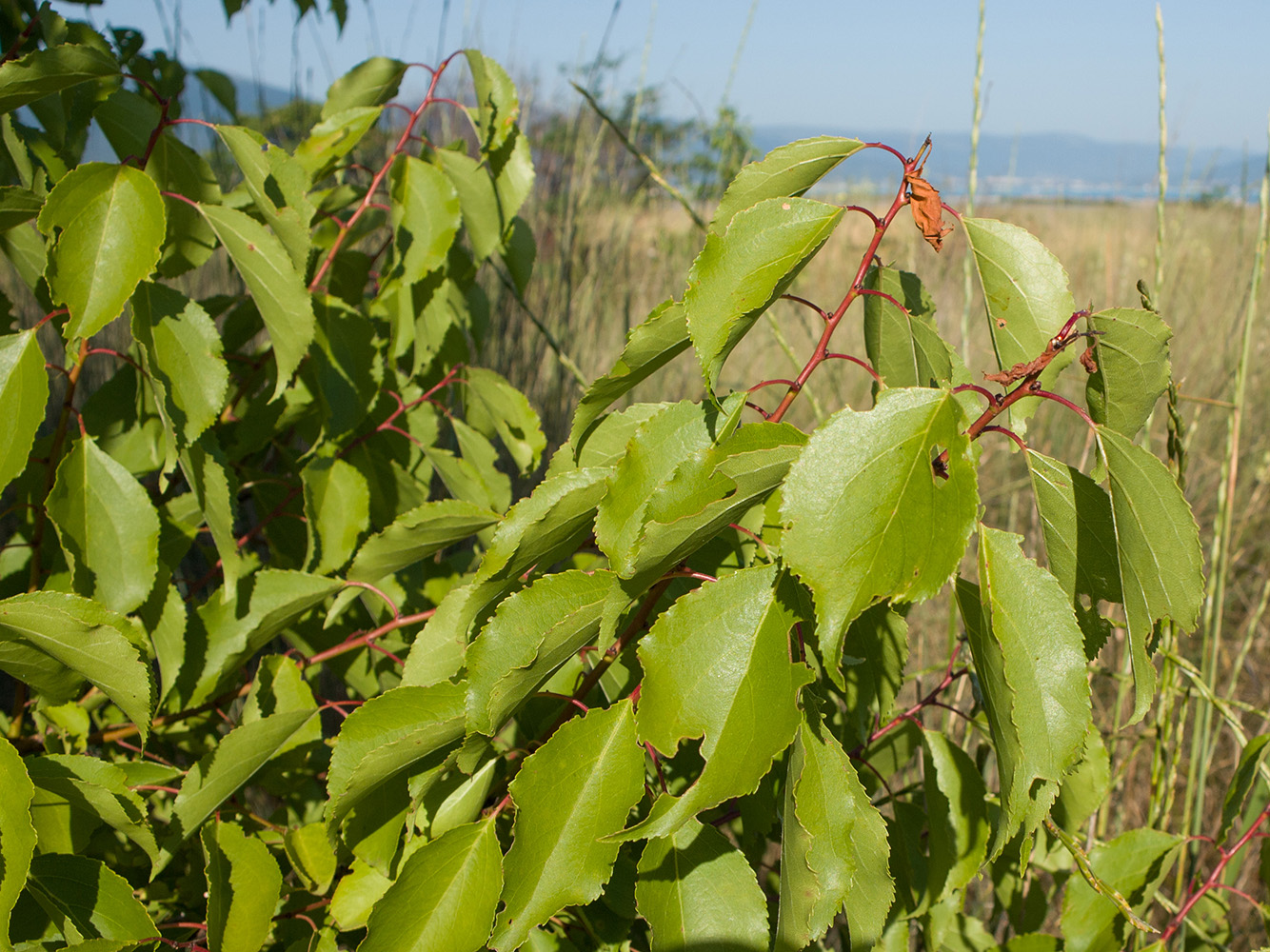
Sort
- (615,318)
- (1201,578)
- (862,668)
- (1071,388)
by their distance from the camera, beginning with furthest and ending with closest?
(1071,388) < (615,318) < (862,668) < (1201,578)

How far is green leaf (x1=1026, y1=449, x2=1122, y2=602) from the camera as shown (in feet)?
1.29

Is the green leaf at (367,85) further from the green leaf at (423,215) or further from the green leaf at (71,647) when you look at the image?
the green leaf at (71,647)

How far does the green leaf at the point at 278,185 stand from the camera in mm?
553

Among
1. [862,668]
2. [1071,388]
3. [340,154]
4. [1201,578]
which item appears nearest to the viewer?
[1201,578]

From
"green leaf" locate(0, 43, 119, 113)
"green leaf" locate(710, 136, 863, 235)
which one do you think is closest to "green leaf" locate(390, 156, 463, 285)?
"green leaf" locate(0, 43, 119, 113)

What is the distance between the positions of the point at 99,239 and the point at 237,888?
0.38 m

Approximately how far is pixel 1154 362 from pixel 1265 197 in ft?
1.64

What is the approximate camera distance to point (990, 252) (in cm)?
42

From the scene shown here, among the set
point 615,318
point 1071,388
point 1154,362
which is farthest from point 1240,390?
point 1071,388

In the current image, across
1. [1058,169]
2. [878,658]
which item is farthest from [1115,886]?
[1058,169]

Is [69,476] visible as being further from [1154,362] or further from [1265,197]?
[1265,197]

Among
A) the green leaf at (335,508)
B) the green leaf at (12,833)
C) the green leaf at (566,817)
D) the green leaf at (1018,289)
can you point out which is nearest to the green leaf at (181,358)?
the green leaf at (335,508)

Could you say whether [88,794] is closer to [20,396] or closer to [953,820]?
[20,396]

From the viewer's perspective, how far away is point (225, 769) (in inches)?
19.9
